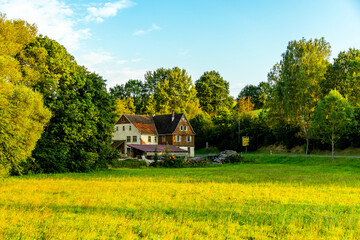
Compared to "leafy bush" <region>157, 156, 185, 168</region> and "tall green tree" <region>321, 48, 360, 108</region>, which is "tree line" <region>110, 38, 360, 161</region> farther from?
"leafy bush" <region>157, 156, 185, 168</region>

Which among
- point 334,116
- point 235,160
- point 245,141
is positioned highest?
point 334,116

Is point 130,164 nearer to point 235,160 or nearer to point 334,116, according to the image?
point 235,160

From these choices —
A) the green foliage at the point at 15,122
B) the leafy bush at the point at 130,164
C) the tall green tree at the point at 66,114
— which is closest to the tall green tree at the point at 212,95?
the leafy bush at the point at 130,164

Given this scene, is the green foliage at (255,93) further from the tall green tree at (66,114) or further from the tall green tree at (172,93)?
the tall green tree at (66,114)

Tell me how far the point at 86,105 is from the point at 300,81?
127 ft

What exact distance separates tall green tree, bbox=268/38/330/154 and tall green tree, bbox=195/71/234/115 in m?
59.0

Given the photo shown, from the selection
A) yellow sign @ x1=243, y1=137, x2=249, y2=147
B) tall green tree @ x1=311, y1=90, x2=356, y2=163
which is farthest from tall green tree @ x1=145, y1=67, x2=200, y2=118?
tall green tree @ x1=311, y1=90, x2=356, y2=163

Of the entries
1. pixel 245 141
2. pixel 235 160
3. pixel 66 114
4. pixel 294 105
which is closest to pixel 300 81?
pixel 294 105

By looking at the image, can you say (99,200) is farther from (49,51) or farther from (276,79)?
(276,79)

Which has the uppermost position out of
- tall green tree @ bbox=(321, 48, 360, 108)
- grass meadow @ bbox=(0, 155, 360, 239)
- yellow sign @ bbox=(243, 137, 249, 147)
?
tall green tree @ bbox=(321, 48, 360, 108)

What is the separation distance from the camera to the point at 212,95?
124 m

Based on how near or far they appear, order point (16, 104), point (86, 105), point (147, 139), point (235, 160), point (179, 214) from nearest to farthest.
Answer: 1. point (179, 214)
2. point (16, 104)
3. point (86, 105)
4. point (235, 160)
5. point (147, 139)

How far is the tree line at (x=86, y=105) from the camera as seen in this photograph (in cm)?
2544

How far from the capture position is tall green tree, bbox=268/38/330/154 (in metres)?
58.0
